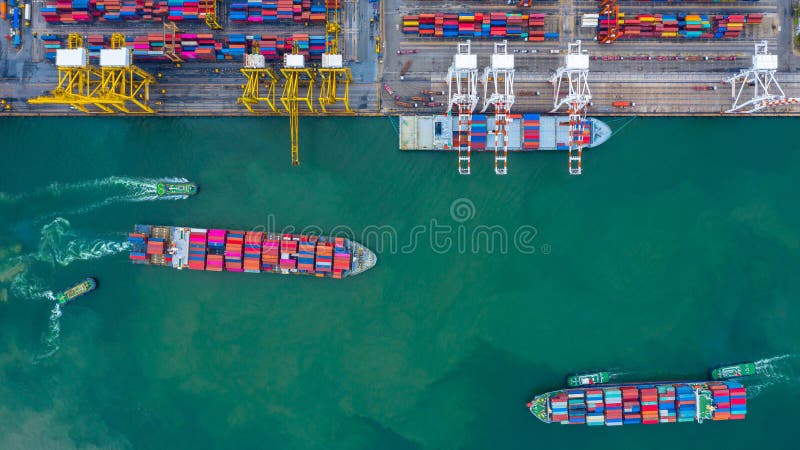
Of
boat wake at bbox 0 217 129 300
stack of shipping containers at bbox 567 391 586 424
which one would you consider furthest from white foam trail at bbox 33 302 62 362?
stack of shipping containers at bbox 567 391 586 424

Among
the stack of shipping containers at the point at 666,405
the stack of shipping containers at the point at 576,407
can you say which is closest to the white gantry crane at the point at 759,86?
the stack of shipping containers at the point at 666,405

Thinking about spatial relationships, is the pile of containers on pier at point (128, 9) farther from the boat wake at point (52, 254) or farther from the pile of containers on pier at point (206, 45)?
the boat wake at point (52, 254)

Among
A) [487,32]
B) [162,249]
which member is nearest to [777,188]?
[487,32]

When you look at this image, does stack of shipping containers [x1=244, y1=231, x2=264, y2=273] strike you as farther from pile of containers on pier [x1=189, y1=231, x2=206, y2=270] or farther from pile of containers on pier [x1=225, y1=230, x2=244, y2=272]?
pile of containers on pier [x1=189, y1=231, x2=206, y2=270]

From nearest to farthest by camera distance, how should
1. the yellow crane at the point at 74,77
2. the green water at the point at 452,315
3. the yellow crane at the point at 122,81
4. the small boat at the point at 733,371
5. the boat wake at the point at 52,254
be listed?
1. the yellow crane at the point at 74,77
2. the yellow crane at the point at 122,81
3. the small boat at the point at 733,371
4. the green water at the point at 452,315
5. the boat wake at the point at 52,254

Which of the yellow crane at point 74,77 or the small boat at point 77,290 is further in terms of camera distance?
the small boat at point 77,290

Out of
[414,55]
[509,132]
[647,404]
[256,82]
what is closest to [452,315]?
[509,132]

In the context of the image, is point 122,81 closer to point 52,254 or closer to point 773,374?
point 52,254

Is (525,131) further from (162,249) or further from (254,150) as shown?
(162,249)
